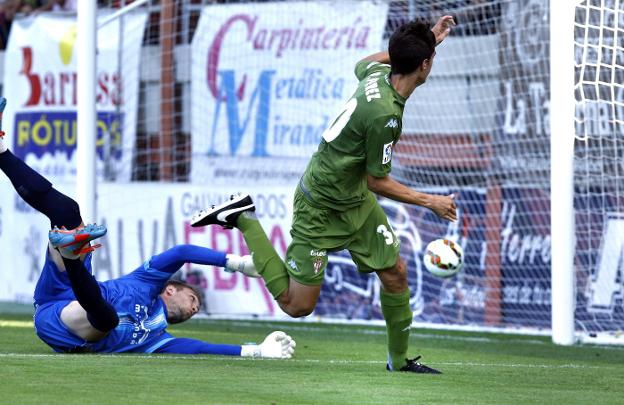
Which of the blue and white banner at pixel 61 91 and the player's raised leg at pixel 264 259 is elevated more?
the blue and white banner at pixel 61 91

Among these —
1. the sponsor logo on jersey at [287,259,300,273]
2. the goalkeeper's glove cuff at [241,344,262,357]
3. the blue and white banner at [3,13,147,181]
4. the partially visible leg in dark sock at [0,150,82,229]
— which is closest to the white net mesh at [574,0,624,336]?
the goalkeeper's glove cuff at [241,344,262,357]

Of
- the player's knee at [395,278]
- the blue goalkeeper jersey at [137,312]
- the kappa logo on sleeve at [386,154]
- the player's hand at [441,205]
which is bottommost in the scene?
the blue goalkeeper jersey at [137,312]

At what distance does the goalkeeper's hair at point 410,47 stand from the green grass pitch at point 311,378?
173cm

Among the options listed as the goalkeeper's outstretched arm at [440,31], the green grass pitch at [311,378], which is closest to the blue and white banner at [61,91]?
the green grass pitch at [311,378]

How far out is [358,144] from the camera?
24.2 ft

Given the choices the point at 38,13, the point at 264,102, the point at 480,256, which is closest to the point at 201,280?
the point at 264,102

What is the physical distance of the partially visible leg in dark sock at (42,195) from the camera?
751 cm

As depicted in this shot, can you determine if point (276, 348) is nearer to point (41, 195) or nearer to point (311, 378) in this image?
point (311, 378)

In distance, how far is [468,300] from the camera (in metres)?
12.5

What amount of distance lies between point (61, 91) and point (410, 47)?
840cm

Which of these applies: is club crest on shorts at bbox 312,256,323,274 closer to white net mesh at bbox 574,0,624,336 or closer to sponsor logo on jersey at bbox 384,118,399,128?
sponsor logo on jersey at bbox 384,118,399,128

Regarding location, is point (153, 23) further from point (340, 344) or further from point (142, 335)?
point (142, 335)

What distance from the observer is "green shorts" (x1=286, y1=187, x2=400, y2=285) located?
24.7ft

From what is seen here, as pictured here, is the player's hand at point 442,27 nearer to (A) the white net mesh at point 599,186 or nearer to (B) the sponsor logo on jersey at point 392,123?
(B) the sponsor logo on jersey at point 392,123
